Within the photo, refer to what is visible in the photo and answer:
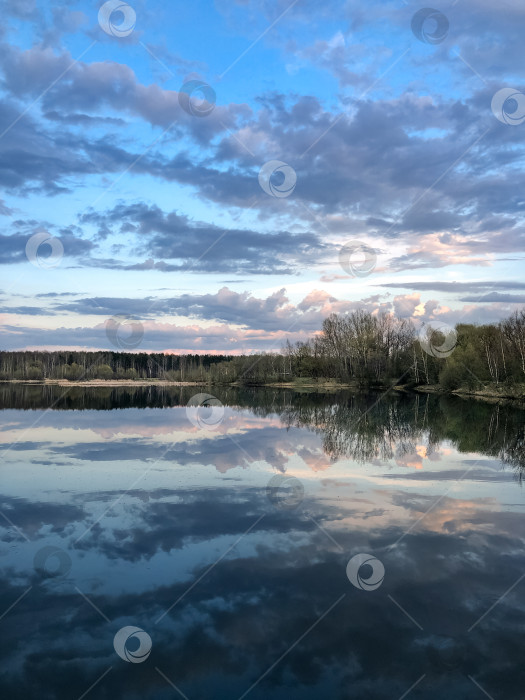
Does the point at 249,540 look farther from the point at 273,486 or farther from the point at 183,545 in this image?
the point at 273,486

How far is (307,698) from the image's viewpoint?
5250 millimetres

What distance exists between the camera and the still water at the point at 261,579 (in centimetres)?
561

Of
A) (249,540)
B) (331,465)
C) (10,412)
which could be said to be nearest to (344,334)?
(10,412)

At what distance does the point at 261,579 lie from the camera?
7.91 meters

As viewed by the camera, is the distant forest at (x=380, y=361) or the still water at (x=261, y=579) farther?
the distant forest at (x=380, y=361)

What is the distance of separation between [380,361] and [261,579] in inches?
3291

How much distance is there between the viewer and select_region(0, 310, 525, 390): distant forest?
2569 inches

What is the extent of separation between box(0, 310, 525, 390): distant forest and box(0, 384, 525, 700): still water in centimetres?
4741

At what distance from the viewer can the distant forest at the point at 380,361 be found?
65250 millimetres

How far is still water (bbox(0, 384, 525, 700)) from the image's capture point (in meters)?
5.61

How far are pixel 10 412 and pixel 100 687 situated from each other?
35.5 m

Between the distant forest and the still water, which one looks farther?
the distant forest

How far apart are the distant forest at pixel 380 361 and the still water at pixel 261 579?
1867 inches

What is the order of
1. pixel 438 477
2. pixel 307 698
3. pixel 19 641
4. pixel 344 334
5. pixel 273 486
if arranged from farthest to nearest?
1. pixel 344 334
2. pixel 438 477
3. pixel 273 486
4. pixel 19 641
5. pixel 307 698
